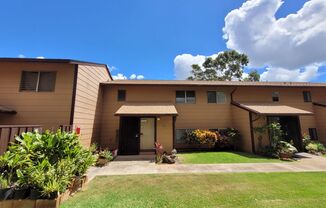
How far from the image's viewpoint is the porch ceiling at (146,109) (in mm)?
9877

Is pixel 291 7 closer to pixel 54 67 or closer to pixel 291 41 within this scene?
pixel 291 41

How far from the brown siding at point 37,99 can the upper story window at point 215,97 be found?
9.74 metres

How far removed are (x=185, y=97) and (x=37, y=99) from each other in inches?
371

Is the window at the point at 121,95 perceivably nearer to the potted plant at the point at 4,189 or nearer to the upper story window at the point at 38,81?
the upper story window at the point at 38,81

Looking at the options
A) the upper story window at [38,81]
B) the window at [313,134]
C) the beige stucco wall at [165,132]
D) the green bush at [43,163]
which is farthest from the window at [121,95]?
the window at [313,134]

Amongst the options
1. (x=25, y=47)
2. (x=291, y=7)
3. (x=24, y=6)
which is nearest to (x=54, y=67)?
(x=24, y=6)

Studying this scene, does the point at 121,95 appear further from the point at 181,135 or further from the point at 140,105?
the point at 181,135

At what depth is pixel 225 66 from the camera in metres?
29.5

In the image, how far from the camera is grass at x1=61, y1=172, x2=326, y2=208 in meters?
3.82

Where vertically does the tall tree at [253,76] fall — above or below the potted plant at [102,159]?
above

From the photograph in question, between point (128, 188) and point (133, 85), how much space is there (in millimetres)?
8294

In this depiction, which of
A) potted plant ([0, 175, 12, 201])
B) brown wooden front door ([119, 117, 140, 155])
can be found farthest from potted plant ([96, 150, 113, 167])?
potted plant ([0, 175, 12, 201])

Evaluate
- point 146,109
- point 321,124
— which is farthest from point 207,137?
point 321,124

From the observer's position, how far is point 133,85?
12.0 m
